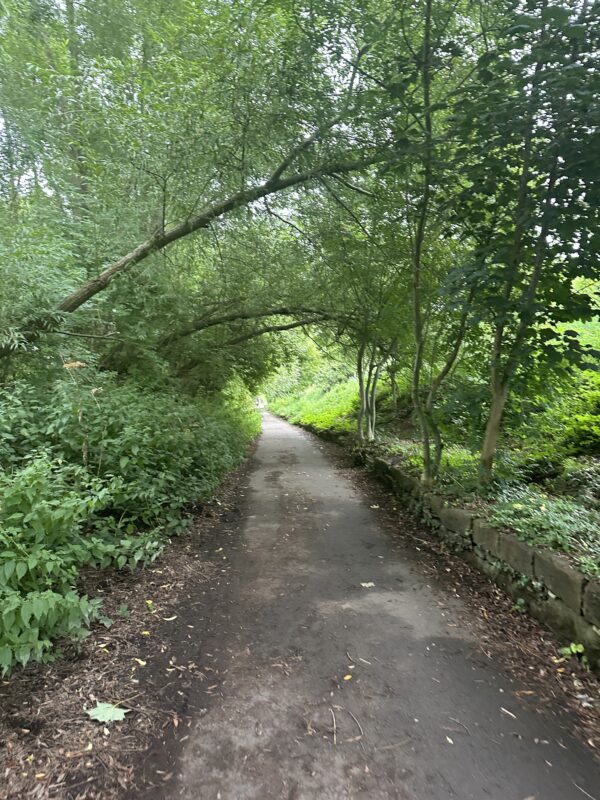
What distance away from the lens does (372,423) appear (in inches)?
441

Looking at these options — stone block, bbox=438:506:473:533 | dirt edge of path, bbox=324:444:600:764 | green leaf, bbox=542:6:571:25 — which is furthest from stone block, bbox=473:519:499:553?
green leaf, bbox=542:6:571:25

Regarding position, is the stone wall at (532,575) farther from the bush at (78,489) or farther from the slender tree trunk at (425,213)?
the bush at (78,489)

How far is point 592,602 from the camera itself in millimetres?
2834

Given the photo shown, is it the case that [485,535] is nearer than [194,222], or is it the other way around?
[485,535]

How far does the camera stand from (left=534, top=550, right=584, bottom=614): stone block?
297cm

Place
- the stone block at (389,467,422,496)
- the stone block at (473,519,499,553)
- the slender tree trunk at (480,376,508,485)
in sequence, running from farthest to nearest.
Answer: the stone block at (389,467,422,496)
the slender tree trunk at (480,376,508,485)
the stone block at (473,519,499,553)

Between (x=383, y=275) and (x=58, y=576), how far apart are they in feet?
23.0

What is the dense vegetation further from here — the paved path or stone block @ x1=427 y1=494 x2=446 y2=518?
the paved path

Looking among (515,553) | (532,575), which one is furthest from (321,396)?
(532,575)

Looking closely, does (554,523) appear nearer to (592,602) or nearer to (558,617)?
(558,617)

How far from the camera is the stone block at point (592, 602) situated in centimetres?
280

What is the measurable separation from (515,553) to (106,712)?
10.3 feet

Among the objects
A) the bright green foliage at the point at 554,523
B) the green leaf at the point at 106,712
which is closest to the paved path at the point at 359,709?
the green leaf at the point at 106,712

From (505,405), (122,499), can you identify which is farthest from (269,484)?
(505,405)
